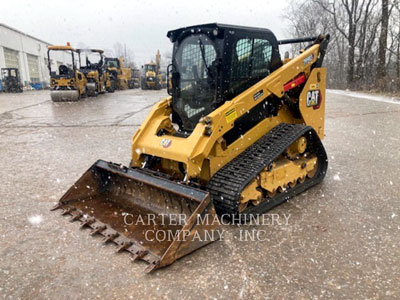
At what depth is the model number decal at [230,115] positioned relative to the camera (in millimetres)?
3730

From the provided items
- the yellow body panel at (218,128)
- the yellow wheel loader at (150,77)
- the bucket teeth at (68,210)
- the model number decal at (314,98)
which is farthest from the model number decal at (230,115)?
the yellow wheel loader at (150,77)

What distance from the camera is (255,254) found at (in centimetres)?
309

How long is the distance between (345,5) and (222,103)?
2982cm

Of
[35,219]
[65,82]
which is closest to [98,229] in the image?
[35,219]

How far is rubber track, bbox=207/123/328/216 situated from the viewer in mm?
3438

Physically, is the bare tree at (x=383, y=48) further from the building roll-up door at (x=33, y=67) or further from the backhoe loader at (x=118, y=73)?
the building roll-up door at (x=33, y=67)

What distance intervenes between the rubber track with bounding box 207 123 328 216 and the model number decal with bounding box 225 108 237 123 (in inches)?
19.3

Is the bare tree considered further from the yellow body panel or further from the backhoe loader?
the backhoe loader

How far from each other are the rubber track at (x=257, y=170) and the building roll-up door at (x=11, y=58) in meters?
37.4

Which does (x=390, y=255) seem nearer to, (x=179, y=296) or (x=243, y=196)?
(x=243, y=196)

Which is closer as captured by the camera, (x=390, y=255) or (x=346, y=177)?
(x=390, y=255)

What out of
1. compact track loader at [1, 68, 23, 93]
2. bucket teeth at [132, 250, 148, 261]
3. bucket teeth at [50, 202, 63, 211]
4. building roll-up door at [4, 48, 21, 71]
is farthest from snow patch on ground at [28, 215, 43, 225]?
building roll-up door at [4, 48, 21, 71]

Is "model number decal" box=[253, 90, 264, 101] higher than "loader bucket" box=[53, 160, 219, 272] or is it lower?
higher

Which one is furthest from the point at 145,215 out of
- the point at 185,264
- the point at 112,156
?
the point at 112,156
